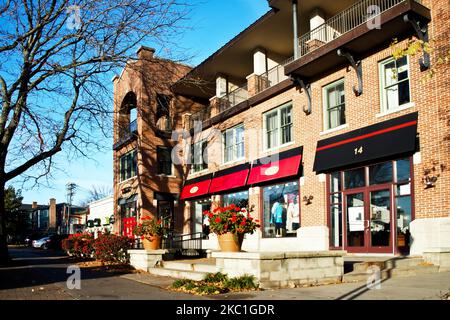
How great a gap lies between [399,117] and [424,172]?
2.14m

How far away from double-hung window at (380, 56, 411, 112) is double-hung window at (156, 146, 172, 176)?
1773cm

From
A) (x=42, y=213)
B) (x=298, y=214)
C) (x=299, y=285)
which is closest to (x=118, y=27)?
(x=298, y=214)

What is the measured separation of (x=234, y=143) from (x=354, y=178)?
969 centimetres

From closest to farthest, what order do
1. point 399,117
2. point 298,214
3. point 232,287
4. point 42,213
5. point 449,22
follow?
point 232,287 → point 449,22 → point 399,117 → point 298,214 → point 42,213

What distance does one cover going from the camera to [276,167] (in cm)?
2134

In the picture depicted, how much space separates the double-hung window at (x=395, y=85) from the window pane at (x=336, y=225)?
4.18 meters

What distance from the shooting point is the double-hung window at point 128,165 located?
109ft

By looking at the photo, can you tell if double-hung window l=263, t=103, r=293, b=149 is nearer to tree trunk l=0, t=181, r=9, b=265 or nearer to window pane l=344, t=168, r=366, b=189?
window pane l=344, t=168, r=366, b=189

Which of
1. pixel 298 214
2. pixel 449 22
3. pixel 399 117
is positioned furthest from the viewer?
pixel 298 214

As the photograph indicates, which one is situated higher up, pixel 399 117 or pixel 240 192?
pixel 399 117

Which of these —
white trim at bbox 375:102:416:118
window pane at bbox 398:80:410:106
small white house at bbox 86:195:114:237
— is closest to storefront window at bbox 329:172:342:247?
white trim at bbox 375:102:416:118

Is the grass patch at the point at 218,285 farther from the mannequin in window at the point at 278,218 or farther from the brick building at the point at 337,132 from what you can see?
the mannequin in window at the point at 278,218

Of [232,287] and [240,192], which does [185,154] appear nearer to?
[240,192]

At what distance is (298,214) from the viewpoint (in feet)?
65.4
